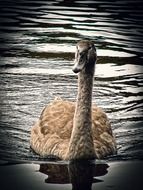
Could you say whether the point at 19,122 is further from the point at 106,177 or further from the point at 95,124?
the point at 106,177

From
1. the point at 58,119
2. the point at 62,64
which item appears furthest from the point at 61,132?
the point at 62,64

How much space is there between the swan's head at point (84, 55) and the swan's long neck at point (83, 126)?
180 millimetres

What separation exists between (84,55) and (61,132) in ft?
4.62

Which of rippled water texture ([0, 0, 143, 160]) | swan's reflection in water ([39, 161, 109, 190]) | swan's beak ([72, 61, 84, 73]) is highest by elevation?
swan's beak ([72, 61, 84, 73])

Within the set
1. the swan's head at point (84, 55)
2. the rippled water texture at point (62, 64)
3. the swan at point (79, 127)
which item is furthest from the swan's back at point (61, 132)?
the swan's head at point (84, 55)

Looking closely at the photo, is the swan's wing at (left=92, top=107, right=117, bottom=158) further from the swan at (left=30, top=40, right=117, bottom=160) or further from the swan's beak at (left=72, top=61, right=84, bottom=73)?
the swan's beak at (left=72, top=61, right=84, bottom=73)

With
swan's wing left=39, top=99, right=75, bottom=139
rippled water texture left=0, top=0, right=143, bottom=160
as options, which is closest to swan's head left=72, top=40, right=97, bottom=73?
swan's wing left=39, top=99, right=75, bottom=139

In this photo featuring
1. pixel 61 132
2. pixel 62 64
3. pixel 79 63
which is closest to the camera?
pixel 79 63

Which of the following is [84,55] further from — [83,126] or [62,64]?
[62,64]

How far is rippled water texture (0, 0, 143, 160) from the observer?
13.0 m

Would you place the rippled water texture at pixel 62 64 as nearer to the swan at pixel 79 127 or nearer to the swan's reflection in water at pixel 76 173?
the swan at pixel 79 127

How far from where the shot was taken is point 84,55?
35.4ft

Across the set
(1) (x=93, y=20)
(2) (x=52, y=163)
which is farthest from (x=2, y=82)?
(1) (x=93, y=20)

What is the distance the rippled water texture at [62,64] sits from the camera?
13023 mm
